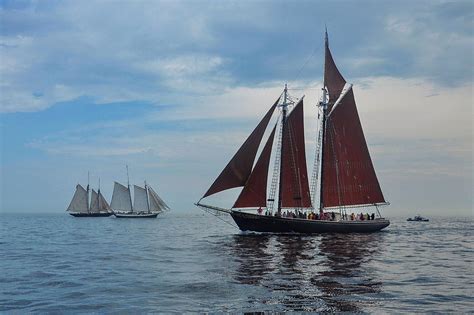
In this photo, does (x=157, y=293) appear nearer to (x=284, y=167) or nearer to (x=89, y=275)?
(x=89, y=275)

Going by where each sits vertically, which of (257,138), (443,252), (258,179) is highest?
(257,138)

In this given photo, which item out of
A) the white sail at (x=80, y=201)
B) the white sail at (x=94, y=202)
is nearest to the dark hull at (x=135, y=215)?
the white sail at (x=94, y=202)

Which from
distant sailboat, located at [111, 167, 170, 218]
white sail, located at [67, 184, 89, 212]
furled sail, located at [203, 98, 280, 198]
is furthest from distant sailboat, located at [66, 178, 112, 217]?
furled sail, located at [203, 98, 280, 198]

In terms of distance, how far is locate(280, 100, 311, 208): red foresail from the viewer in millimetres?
58719

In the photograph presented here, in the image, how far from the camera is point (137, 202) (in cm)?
14712

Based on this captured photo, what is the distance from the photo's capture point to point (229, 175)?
5275 centimetres

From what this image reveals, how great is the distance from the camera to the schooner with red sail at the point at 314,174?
54562 mm

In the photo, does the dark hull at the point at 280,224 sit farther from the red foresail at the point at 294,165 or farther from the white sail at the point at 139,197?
the white sail at the point at 139,197

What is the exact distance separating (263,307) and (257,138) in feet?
122

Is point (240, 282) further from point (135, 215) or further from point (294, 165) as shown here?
point (135, 215)

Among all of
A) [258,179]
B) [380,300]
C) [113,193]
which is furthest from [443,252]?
[113,193]

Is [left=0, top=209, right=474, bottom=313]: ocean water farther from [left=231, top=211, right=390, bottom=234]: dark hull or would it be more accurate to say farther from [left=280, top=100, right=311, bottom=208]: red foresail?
[left=280, top=100, right=311, bottom=208]: red foresail

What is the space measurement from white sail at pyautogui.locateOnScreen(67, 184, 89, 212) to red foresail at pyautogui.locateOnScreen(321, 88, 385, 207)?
364 feet

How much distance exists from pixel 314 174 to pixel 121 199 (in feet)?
313
